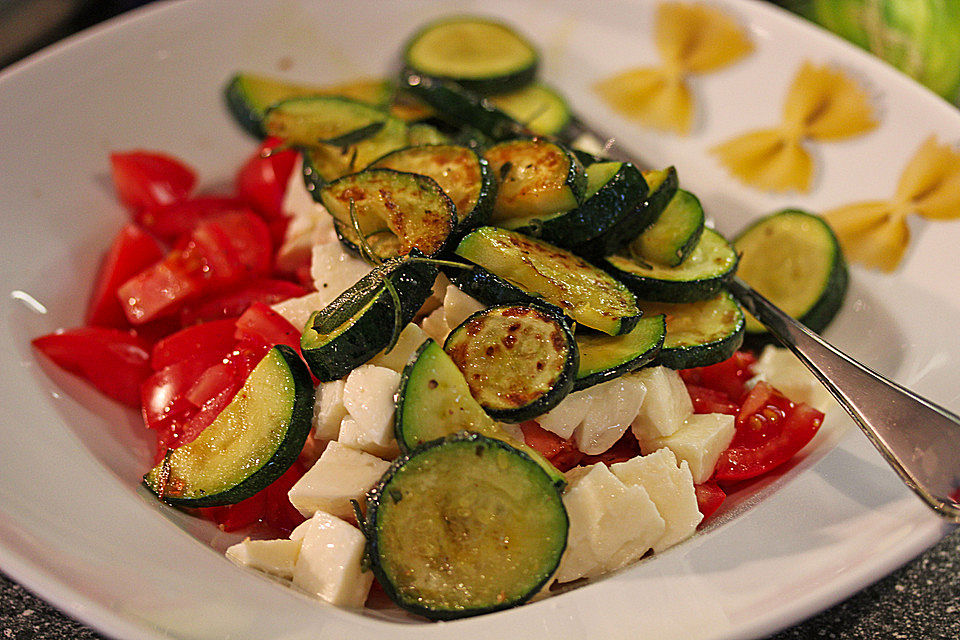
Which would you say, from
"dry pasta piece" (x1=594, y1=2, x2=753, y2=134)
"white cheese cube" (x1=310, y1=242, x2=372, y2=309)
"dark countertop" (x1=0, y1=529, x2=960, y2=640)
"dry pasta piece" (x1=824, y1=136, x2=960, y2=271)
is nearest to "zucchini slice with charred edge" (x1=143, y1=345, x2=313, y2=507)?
"white cheese cube" (x1=310, y1=242, x2=372, y2=309)

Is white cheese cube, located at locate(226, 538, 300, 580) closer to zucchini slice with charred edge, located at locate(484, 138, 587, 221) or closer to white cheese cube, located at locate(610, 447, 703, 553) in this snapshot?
white cheese cube, located at locate(610, 447, 703, 553)

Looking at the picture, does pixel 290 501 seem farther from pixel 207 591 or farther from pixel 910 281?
pixel 910 281

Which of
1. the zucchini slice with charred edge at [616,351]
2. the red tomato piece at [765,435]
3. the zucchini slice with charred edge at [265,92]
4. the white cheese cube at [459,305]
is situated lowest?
the red tomato piece at [765,435]

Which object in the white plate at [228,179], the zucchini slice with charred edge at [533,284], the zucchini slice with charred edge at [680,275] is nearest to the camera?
the white plate at [228,179]

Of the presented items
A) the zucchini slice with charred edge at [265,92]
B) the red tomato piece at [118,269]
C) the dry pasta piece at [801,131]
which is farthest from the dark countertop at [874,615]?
the zucchini slice with charred edge at [265,92]

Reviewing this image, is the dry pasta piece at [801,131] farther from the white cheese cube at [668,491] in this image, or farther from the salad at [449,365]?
the white cheese cube at [668,491]

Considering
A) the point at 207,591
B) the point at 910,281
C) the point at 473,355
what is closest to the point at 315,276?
the point at 473,355

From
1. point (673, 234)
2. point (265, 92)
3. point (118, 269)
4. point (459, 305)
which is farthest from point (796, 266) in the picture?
point (118, 269)
